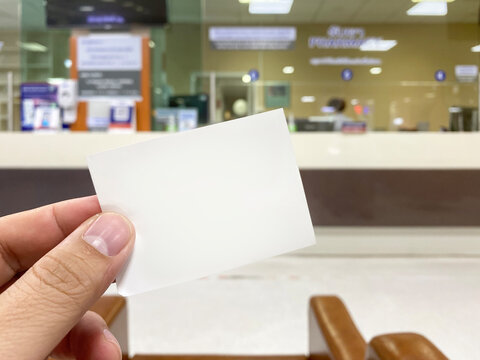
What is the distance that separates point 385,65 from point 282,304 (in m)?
5.51

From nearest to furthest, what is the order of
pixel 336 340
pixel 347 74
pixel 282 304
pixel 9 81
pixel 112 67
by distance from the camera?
pixel 336 340, pixel 282 304, pixel 112 67, pixel 9 81, pixel 347 74

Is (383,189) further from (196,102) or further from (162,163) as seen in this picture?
(162,163)

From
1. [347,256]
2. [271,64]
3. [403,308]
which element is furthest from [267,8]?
[403,308]

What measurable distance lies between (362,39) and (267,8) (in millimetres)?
1601

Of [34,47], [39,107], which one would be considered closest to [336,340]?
[39,107]

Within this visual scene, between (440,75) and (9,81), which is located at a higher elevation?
(440,75)

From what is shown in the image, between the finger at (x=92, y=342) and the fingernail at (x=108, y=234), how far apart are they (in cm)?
20

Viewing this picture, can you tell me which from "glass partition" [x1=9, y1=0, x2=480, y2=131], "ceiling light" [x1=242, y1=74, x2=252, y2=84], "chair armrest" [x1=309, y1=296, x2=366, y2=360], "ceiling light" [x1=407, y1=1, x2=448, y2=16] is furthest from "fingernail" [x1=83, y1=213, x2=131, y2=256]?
"ceiling light" [x1=407, y1=1, x2=448, y2=16]

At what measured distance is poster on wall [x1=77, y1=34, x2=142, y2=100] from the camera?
14.5 feet

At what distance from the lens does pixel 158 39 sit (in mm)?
5055

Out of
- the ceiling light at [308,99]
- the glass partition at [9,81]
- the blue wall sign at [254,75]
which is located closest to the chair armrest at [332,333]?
the glass partition at [9,81]

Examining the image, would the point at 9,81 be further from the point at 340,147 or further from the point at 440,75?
the point at 440,75

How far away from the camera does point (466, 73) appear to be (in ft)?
20.8

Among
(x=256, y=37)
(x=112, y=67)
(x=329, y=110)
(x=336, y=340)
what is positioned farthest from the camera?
(x=256, y=37)
